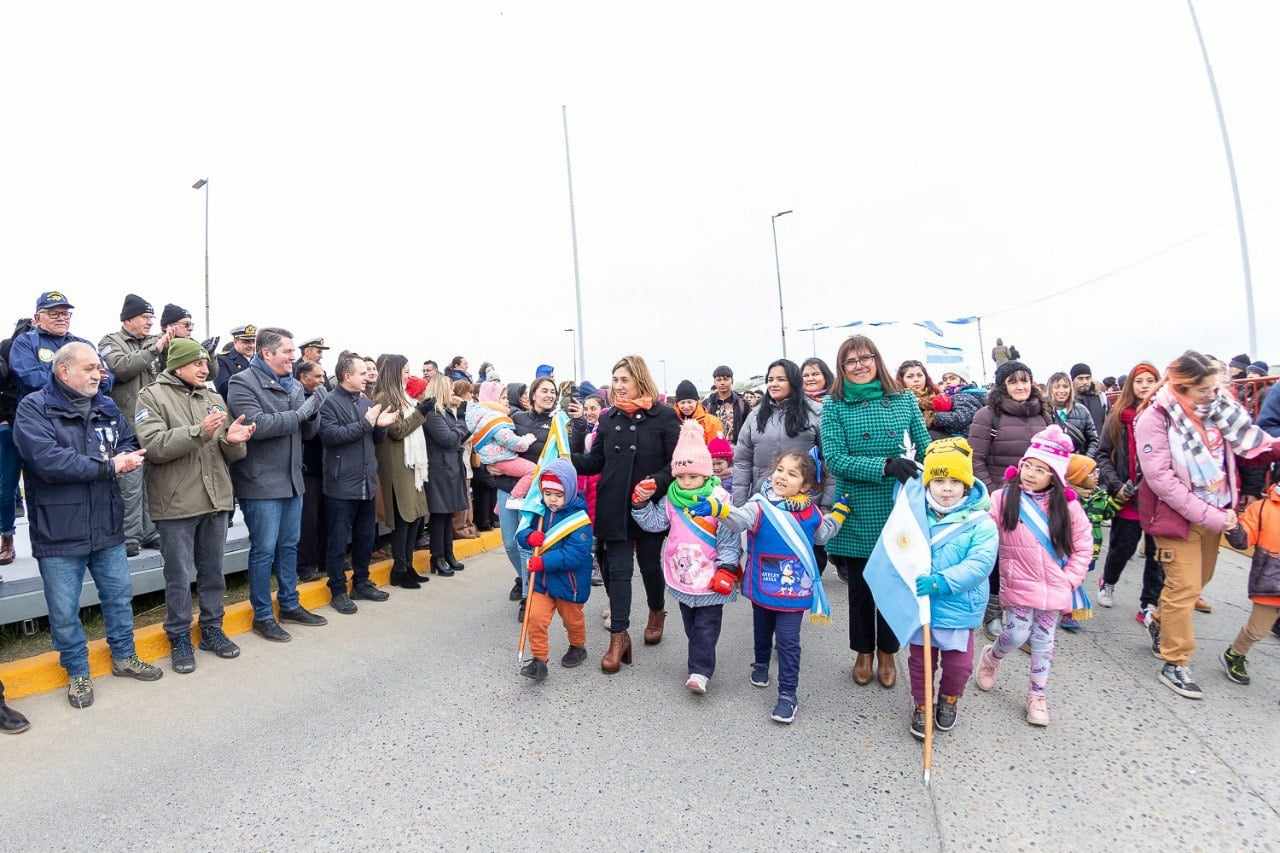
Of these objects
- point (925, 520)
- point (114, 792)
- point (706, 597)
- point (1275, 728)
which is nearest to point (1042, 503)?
point (925, 520)

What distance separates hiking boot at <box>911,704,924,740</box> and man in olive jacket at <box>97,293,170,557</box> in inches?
217

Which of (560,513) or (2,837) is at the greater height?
(560,513)

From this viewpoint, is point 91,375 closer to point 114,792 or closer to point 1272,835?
point 114,792

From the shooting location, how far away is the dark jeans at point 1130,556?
15.1ft

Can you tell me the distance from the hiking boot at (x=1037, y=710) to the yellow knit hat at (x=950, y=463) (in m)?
1.18

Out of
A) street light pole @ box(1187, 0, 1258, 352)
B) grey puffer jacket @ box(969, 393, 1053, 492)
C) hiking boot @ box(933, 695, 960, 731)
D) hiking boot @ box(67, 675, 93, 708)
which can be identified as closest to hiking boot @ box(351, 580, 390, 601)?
hiking boot @ box(67, 675, 93, 708)

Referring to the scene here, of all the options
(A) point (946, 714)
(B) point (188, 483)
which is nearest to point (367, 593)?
(B) point (188, 483)

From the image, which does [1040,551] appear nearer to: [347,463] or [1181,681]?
[1181,681]

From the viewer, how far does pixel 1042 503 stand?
11.5 ft

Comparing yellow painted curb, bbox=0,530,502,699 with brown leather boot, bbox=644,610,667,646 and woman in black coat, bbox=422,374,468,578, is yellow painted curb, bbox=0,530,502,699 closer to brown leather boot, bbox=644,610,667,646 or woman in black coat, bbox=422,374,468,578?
woman in black coat, bbox=422,374,468,578

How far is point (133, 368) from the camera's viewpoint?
15.9ft

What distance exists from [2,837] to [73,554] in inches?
55.7

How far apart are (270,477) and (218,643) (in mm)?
1115

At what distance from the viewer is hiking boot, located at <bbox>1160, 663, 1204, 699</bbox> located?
3.49m
